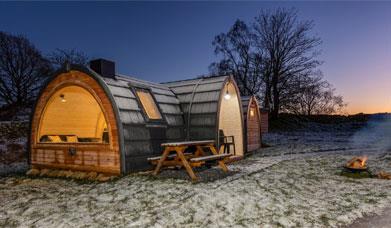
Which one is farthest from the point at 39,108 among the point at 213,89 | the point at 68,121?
the point at 213,89

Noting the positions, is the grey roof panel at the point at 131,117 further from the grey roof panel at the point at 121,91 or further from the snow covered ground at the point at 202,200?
the snow covered ground at the point at 202,200

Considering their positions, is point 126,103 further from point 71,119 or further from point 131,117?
point 71,119

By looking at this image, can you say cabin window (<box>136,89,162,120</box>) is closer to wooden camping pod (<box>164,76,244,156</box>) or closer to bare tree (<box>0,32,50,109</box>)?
wooden camping pod (<box>164,76,244,156</box>)

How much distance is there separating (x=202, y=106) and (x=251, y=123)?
629cm

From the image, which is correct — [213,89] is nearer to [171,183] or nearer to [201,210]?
[171,183]

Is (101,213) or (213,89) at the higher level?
(213,89)

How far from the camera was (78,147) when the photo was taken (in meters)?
10.2

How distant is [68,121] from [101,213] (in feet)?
29.2

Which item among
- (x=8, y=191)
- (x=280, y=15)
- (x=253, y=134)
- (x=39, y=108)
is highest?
(x=280, y=15)

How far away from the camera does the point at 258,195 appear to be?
663 cm

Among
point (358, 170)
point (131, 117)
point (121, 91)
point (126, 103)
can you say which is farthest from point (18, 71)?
point (358, 170)

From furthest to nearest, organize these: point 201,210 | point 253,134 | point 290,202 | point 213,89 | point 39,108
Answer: point 253,134, point 213,89, point 39,108, point 290,202, point 201,210

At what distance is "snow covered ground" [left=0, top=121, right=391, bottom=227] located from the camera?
5.20 meters

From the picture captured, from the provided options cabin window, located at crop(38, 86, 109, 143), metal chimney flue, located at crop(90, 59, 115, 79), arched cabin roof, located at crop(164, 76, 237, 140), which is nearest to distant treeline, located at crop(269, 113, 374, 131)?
arched cabin roof, located at crop(164, 76, 237, 140)
